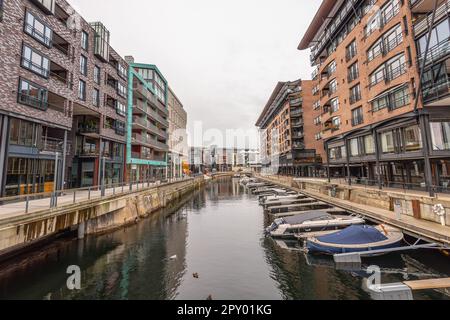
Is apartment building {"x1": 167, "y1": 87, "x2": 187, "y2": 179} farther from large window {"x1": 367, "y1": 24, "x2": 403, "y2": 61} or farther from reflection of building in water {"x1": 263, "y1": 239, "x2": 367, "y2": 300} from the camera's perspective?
large window {"x1": 367, "y1": 24, "x2": 403, "y2": 61}

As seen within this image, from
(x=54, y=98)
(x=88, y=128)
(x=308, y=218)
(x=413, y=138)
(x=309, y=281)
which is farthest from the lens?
(x=88, y=128)

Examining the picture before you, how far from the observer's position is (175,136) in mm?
71188

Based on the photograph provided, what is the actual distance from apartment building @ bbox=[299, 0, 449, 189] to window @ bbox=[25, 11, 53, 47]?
35679 mm

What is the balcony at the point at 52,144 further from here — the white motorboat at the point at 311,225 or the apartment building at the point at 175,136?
the apartment building at the point at 175,136

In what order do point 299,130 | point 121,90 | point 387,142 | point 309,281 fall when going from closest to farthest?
point 309,281 → point 387,142 → point 121,90 → point 299,130

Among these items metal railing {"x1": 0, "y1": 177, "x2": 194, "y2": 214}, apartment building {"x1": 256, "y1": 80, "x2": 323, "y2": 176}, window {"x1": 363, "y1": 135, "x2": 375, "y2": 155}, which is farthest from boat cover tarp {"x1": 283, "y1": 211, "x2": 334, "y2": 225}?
apartment building {"x1": 256, "y1": 80, "x2": 323, "y2": 176}

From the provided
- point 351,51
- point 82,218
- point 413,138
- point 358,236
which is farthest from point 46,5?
point 413,138

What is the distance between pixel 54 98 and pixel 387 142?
39.0m

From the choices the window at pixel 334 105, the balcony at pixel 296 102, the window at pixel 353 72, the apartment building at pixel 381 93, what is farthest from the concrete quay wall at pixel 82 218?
the balcony at pixel 296 102

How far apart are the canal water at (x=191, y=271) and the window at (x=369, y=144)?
17261 mm

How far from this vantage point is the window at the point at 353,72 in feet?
105

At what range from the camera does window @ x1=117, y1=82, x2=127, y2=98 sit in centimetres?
3724

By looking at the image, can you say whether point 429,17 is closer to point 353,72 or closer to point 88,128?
point 353,72

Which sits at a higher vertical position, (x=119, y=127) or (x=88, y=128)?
(x=119, y=127)
